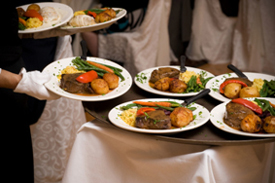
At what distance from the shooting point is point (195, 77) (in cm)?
176

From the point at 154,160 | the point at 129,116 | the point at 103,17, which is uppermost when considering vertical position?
the point at 103,17

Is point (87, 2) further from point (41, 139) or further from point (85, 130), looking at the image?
point (85, 130)

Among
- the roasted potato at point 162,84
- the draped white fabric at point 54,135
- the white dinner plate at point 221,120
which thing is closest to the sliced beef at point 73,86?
the roasted potato at point 162,84

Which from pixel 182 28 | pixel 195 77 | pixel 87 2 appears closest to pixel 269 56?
pixel 182 28

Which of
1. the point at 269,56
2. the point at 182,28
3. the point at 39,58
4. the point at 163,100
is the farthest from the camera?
the point at 182,28

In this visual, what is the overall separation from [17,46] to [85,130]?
778 millimetres

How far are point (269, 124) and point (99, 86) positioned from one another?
0.81 m

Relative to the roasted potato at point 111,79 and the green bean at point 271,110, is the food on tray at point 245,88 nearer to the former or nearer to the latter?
the green bean at point 271,110

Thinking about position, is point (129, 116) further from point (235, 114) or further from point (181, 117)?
point (235, 114)

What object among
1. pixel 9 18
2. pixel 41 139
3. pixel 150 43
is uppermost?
→ pixel 9 18

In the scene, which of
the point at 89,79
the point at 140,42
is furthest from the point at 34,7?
the point at 140,42

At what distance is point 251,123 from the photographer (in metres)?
1.27

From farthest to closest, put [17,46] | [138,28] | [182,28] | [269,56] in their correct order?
[182,28] → [269,56] → [138,28] → [17,46]

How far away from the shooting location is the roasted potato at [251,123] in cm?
127
